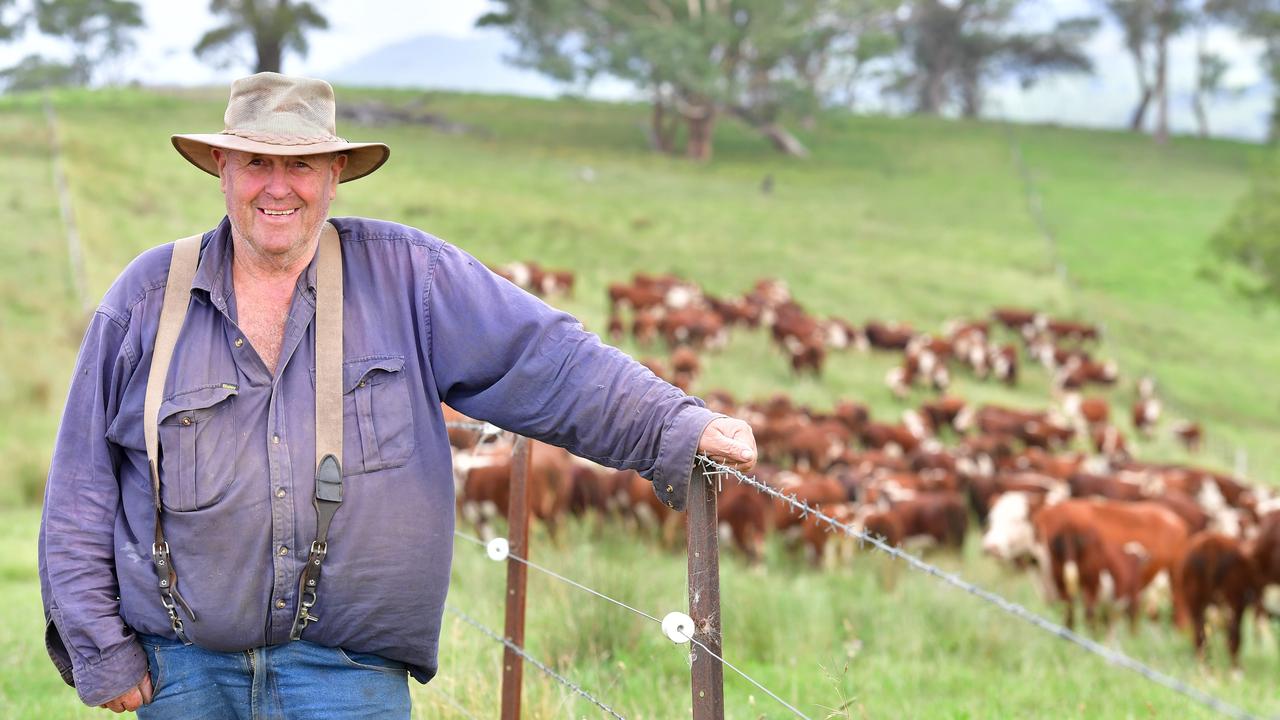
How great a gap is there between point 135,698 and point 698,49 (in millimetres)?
40740

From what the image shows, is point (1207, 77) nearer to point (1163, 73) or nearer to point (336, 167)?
point (1163, 73)

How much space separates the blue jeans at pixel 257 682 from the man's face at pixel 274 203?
0.90m

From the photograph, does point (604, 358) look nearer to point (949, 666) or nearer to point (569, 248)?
point (949, 666)

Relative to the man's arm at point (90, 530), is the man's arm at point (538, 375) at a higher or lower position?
higher

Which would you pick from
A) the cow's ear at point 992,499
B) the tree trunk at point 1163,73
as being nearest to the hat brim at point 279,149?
the cow's ear at point 992,499

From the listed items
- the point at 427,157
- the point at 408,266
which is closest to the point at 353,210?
the point at 427,157

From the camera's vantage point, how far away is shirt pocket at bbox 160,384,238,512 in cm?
273

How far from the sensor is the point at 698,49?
4194 cm

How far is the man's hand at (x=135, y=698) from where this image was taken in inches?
111

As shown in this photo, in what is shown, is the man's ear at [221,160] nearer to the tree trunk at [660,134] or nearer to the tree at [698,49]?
the tree at [698,49]

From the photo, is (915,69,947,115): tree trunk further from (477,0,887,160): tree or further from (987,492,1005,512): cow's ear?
(987,492,1005,512): cow's ear

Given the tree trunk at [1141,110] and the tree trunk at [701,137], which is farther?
the tree trunk at [1141,110]

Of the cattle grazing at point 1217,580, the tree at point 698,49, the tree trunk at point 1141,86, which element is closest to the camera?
the cattle grazing at point 1217,580

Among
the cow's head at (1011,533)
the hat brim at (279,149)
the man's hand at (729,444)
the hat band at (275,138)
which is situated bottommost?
the cow's head at (1011,533)
